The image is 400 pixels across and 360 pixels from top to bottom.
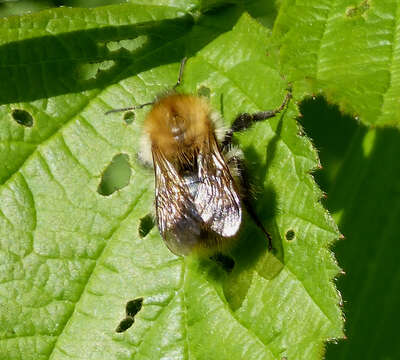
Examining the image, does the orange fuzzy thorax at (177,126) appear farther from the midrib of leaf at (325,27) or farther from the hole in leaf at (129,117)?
the midrib of leaf at (325,27)

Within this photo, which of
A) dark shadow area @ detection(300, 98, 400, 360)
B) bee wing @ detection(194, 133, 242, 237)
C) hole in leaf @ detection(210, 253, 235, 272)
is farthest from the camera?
dark shadow area @ detection(300, 98, 400, 360)

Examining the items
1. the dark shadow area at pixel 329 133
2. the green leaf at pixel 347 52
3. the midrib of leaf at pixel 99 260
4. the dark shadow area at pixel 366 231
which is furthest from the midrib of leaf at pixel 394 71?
the dark shadow area at pixel 329 133

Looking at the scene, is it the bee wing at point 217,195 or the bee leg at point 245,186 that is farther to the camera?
the bee leg at point 245,186

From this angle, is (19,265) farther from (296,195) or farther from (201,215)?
(296,195)

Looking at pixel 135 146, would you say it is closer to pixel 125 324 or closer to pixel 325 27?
pixel 125 324

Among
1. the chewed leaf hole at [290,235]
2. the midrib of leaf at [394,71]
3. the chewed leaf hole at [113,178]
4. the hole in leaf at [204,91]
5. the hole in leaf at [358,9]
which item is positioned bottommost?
the chewed leaf hole at [113,178]

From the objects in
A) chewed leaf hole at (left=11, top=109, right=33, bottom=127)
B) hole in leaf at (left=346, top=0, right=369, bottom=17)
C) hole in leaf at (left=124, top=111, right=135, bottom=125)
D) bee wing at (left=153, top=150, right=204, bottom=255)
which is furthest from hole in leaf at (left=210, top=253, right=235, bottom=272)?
hole in leaf at (left=346, top=0, right=369, bottom=17)

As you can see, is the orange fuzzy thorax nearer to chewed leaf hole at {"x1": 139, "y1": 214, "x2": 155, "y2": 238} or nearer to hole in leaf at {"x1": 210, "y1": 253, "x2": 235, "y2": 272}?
chewed leaf hole at {"x1": 139, "y1": 214, "x2": 155, "y2": 238}

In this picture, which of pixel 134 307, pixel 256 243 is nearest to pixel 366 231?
pixel 256 243
